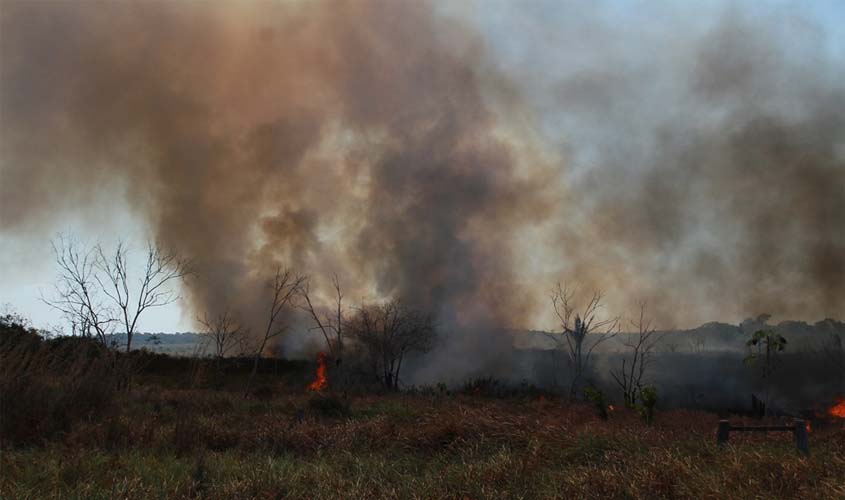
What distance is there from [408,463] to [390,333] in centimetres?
2715

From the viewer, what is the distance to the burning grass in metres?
6.79

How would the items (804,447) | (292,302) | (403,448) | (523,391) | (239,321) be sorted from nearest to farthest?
(804,447), (403,448), (523,391), (292,302), (239,321)

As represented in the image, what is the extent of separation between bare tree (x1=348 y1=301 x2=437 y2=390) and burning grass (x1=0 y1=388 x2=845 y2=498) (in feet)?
75.9

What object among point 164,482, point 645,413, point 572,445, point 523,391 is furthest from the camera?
point 523,391

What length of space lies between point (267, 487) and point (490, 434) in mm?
4999

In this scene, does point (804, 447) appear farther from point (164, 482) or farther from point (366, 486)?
point (164, 482)


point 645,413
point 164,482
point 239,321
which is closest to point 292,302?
point 239,321

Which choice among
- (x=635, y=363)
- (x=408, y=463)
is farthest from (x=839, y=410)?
(x=408, y=463)

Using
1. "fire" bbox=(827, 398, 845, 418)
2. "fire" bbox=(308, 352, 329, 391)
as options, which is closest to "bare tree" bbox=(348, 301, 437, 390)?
"fire" bbox=(308, 352, 329, 391)

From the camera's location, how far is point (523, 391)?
3241 cm

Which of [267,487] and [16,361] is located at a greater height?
[16,361]

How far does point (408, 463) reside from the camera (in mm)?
9227

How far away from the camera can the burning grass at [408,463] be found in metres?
6.79

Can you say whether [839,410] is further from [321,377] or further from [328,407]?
[321,377]
